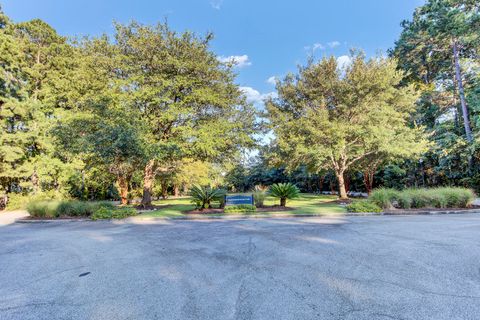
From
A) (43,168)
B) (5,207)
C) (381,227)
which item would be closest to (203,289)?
(381,227)

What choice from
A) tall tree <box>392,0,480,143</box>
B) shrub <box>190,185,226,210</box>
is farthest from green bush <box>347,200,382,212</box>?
tall tree <box>392,0,480,143</box>

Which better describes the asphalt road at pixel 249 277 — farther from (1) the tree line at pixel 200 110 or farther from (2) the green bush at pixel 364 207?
(1) the tree line at pixel 200 110

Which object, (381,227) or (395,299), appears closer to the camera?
(395,299)

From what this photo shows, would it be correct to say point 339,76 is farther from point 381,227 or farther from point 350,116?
point 381,227

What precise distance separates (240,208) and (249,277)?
29.7ft

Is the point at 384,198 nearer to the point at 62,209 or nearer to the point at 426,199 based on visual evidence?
the point at 426,199

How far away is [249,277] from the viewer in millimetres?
3861

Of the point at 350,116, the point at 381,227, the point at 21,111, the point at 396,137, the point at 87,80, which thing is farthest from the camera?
the point at 21,111

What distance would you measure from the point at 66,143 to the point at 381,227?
56.1ft

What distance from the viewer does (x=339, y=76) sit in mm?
17453

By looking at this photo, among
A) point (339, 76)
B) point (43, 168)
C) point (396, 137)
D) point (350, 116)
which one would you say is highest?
point (339, 76)

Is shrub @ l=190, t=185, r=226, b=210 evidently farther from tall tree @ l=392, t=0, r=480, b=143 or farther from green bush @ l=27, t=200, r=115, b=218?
tall tree @ l=392, t=0, r=480, b=143

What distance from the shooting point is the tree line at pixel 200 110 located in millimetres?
13906

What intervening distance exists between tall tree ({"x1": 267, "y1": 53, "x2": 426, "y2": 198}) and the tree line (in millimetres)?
100
